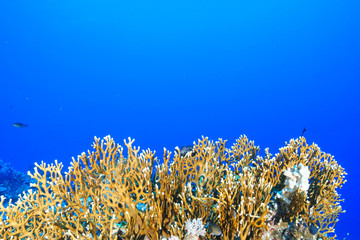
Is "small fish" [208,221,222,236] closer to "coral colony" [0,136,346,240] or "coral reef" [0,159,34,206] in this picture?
"coral colony" [0,136,346,240]

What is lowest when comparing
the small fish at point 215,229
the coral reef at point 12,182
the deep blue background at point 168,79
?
the small fish at point 215,229

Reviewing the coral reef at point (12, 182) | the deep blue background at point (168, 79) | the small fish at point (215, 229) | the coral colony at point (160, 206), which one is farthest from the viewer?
the deep blue background at point (168, 79)

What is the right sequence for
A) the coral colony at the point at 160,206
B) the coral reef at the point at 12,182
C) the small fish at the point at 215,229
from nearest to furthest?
the small fish at the point at 215,229 < the coral colony at the point at 160,206 < the coral reef at the point at 12,182

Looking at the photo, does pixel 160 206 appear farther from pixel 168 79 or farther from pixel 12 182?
pixel 168 79

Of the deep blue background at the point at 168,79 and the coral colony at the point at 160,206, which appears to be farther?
the deep blue background at the point at 168,79

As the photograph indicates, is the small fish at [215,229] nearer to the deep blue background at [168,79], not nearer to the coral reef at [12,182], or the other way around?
the coral reef at [12,182]

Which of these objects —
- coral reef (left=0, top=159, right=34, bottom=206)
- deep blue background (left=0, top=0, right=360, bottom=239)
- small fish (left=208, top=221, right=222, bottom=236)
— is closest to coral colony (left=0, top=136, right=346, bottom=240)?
small fish (left=208, top=221, right=222, bottom=236)

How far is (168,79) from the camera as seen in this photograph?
170m

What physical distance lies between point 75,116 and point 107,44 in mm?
78891

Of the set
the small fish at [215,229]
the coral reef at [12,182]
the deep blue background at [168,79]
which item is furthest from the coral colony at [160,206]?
the deep blue background at [168,79]

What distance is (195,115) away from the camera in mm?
143000

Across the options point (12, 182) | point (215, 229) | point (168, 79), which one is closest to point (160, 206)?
point (215, 229)

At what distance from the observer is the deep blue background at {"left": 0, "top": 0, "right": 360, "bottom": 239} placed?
125m

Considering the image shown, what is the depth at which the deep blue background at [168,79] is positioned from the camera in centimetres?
12488
